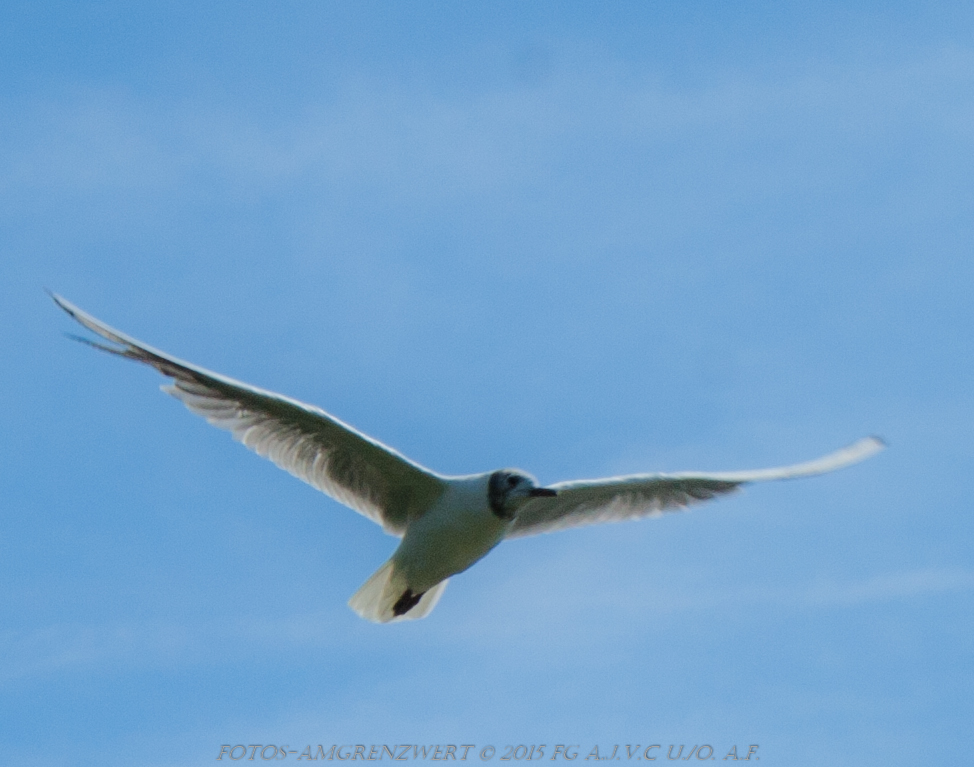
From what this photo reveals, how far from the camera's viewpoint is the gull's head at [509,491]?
1281 cm

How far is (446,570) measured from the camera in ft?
42.7

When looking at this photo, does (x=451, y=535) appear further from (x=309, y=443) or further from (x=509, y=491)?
(x=309, y=443)

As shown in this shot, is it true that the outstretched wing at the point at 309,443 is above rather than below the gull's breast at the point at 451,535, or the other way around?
above

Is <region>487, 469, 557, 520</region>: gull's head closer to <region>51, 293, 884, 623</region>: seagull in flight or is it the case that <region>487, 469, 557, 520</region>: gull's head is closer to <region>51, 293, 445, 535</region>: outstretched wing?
<region>51, 293, 884, 623</region>: seagull in flight

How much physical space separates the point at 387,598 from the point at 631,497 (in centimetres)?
238

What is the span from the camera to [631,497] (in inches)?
565

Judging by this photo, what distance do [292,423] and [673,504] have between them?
365cm

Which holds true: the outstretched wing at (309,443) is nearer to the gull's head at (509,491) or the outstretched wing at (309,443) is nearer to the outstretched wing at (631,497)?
the gull's head at (509,491)

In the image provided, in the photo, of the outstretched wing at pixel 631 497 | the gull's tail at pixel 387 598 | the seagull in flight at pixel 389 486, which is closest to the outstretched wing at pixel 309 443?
the seagull in flight at pixel 389 486

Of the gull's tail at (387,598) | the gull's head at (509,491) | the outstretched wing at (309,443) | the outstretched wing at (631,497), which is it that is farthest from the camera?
the outstretched wing at (631,497)

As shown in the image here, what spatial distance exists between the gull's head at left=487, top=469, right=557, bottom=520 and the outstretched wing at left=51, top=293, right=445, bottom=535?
46 centimetres

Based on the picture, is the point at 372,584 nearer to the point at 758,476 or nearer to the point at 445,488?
the point at 445,488

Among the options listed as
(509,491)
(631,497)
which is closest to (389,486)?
(509,491)

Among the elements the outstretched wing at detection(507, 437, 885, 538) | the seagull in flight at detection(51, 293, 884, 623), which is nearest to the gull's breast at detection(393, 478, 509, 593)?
the seagull in flight at detection(51, 293, 884, 623)
